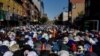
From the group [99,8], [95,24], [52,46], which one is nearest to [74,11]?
[99,8]

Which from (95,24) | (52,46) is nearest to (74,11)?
(95,24)

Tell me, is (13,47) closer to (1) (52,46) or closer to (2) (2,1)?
(1) (52,46)

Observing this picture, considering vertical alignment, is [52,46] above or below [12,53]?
below

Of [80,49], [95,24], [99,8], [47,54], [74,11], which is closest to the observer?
[47,54]

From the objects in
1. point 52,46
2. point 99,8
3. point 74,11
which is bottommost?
point 74,11

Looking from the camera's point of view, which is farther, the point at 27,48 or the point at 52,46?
the point at 52,46

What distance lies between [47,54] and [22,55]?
4.25 feet

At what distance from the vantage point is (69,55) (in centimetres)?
2020

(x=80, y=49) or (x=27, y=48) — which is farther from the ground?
(x=27, y=48)

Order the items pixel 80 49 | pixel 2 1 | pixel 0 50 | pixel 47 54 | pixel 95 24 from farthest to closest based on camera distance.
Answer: pixel 2 1, pixel 95 24, pixel 80 49, pixel 0 50, pixel 47 54

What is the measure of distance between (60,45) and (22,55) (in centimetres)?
552

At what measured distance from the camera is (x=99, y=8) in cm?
8325

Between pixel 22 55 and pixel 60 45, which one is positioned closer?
pixel 22 55

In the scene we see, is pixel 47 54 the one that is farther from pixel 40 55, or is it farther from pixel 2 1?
pixel 2 1
